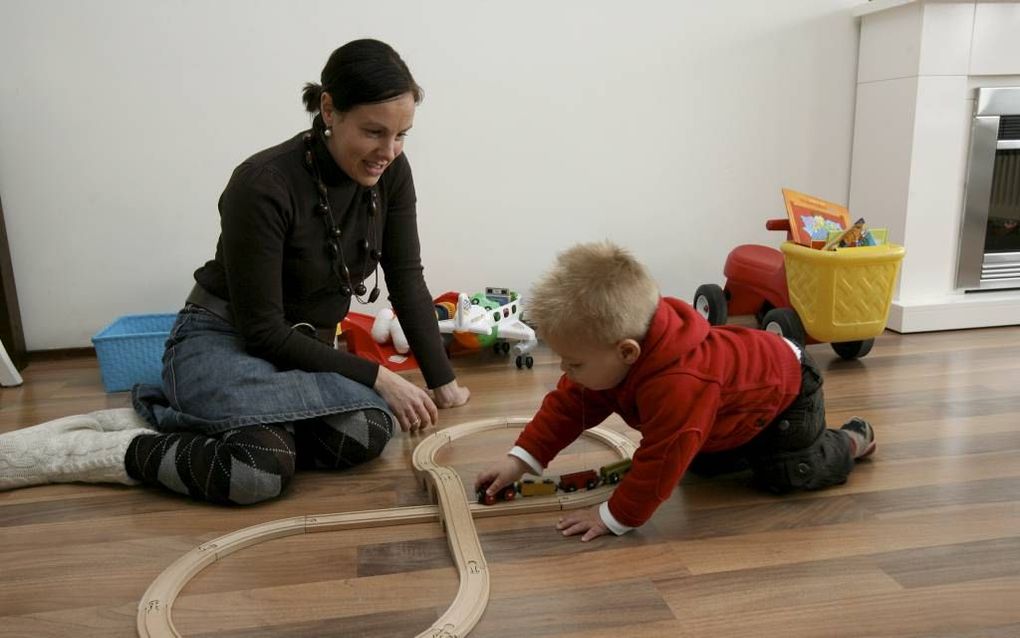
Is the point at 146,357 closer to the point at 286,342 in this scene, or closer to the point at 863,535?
the point at 286,342

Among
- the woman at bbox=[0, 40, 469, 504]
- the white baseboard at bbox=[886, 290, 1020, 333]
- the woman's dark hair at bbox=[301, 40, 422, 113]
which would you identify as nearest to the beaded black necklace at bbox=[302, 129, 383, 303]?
the woman at bbox=[0, 40, 469, 504]

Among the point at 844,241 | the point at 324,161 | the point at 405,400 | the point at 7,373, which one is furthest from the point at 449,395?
the point at 7,373

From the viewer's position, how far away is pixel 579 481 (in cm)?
126

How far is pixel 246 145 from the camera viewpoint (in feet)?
7.18

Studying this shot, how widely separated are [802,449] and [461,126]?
1.41 meters

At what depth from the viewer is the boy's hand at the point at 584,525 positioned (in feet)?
3.70

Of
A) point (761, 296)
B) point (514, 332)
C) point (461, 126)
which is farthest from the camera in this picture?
point (461, 126)

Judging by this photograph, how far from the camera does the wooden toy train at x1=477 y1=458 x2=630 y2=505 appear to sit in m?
1.23

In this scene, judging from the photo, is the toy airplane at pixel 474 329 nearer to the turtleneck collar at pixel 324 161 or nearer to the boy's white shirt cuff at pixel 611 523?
the turtleneck collar at pixel 324 161

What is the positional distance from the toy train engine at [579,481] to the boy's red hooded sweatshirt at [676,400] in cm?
6

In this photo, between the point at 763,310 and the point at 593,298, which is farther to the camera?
the point at 763,310

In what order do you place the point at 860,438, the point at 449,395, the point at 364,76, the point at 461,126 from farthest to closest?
1. the point at 461,126
2. the point at 449,395
3. the point at 860,438
4. the point at 364,76

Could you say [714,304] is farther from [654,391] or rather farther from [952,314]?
[654,391]

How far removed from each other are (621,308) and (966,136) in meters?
1.72
